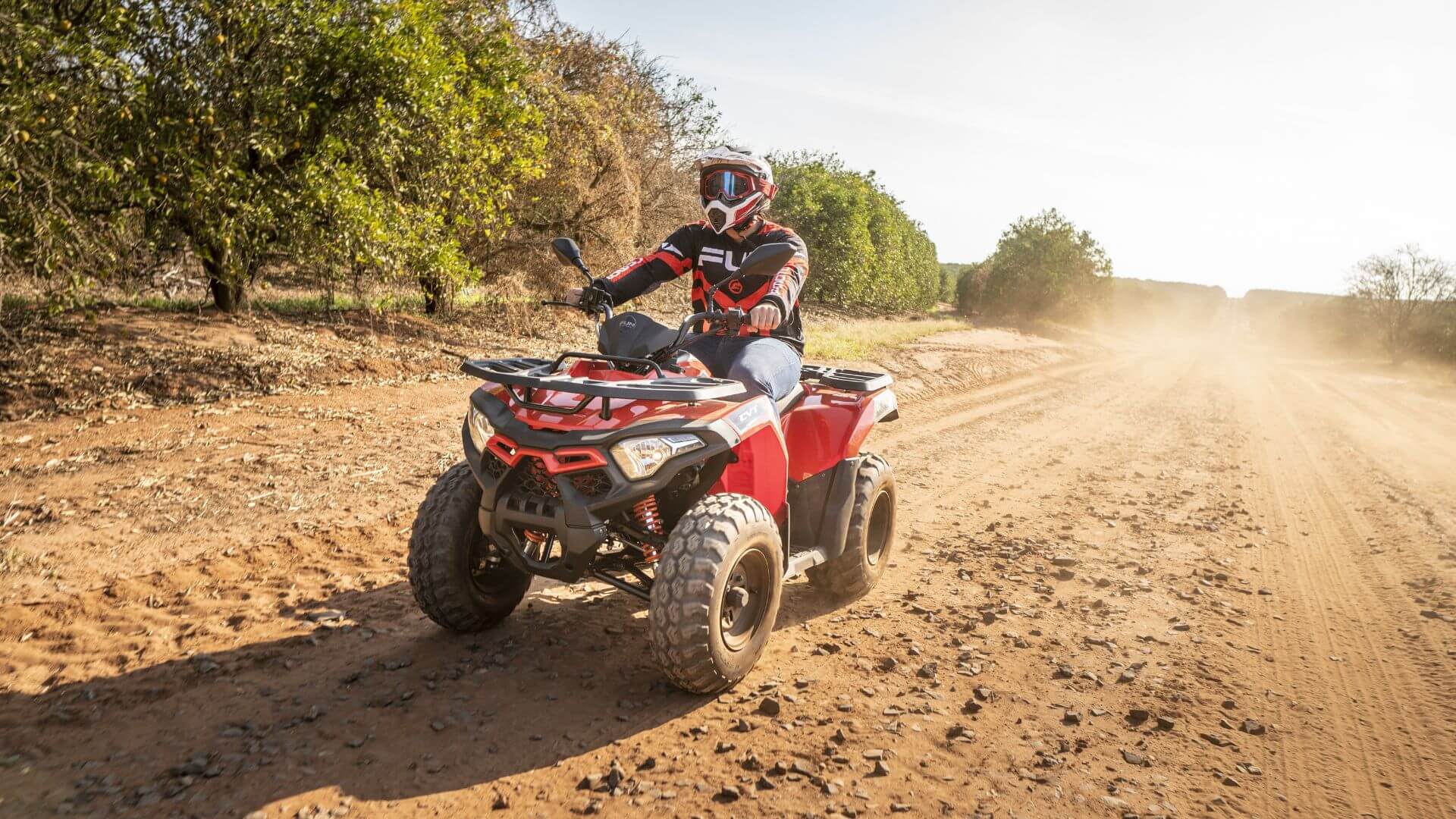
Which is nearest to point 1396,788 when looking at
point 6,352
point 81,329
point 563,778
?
point 563,778

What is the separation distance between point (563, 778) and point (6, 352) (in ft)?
29.2

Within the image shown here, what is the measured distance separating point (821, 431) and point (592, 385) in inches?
66.8

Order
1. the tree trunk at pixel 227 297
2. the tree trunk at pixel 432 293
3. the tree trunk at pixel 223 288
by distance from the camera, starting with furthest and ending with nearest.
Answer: the tree trunk at pixel 432 293 < the tree trunk at pixel 227 297 < the tree trunk at pixel 223 288

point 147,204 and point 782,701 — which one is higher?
point 147,204

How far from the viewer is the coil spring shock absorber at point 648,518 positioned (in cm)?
379

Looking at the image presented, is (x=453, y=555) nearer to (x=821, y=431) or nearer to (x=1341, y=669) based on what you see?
(x=821, y=431)

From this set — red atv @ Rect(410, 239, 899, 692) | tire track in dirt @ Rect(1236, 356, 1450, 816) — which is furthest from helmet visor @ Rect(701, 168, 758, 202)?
tire track in dirt @ Rect(1236, 356, 1450, 816)

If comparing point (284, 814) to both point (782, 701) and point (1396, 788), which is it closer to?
point (782, 701)

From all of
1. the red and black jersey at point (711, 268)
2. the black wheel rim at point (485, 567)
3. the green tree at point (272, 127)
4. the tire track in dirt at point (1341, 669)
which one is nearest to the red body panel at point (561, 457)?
the black wheel rim at point (485, 567)

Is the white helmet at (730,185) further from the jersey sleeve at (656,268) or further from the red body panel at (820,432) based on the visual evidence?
the red body panel at (820,432)

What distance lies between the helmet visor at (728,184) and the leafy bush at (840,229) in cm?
2647

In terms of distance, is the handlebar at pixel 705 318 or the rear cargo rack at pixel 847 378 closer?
the handlebar at pixel 705 318

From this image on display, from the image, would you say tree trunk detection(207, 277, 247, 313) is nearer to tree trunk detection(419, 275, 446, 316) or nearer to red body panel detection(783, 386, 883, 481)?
tree trunk detection(419, 275, 446, 316)

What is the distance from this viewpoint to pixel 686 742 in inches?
132
